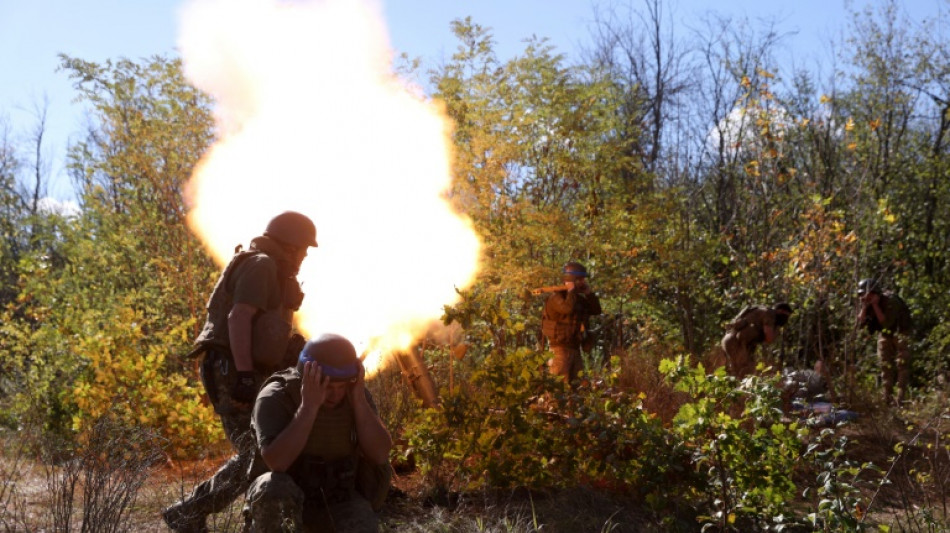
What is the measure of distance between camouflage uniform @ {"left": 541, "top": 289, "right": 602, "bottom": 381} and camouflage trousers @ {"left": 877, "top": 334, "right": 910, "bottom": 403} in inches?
197

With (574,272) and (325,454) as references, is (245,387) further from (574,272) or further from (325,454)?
(574,272)

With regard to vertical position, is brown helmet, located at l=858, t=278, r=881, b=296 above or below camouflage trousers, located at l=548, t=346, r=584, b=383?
above

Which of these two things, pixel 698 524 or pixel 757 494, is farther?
pixel 698 524

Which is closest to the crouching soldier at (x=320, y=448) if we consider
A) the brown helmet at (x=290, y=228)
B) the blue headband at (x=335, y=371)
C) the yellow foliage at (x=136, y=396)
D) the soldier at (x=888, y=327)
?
the blue headband at (x=335, y=371)

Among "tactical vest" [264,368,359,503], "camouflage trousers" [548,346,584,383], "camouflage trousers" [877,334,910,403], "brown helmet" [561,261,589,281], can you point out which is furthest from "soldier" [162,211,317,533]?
"camouflage trousers" [877,334,910,403]

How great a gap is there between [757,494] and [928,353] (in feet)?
32.2

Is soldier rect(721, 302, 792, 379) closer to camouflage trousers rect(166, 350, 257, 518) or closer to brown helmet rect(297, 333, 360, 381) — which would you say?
camouflage trousers rect(166, 350, 257, 518)

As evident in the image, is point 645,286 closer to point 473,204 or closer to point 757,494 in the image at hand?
point 473,204

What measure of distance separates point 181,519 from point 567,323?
5329 mm

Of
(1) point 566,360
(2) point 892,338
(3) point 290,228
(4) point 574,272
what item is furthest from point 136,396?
(2) point 892,338

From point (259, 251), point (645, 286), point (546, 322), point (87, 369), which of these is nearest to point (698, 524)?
point (259, 251)

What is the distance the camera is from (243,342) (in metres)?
4.52

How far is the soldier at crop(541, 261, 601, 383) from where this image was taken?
9.23 m

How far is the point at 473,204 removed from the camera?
10070 millimetres
